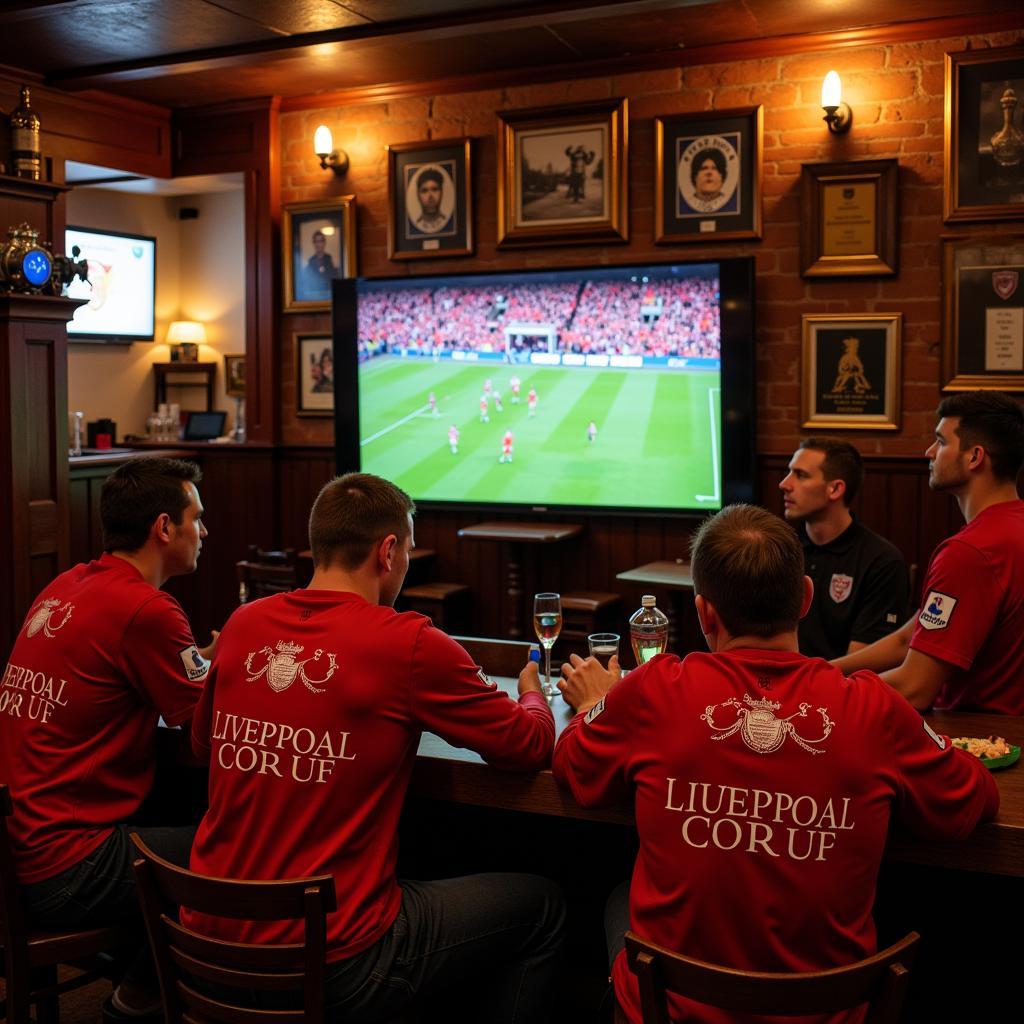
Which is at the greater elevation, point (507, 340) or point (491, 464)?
point (507, 340)

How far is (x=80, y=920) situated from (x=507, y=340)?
414 cm

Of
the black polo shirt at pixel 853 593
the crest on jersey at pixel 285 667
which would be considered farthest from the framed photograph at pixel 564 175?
the crest on jersey at pixel 285 667

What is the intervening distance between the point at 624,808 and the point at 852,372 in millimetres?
3815

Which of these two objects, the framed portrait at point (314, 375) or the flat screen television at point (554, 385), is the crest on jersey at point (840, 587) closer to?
the flat screen television at point (554, 385)

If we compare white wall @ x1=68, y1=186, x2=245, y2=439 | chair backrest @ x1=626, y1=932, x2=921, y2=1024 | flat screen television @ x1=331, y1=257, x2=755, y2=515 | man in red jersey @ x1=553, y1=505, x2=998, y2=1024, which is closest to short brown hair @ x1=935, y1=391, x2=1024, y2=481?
man in red jersey @ x1=553, y1=505, x2=998, y2=1024

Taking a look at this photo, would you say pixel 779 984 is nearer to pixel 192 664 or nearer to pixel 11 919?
pixel 192 664

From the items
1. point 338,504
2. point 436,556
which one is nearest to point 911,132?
point 436,556

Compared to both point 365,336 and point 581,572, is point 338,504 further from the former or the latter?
point 365,336

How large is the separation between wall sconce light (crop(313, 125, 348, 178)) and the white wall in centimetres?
217

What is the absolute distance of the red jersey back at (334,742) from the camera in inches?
78.0

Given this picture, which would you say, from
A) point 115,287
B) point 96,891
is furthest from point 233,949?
point 115,287

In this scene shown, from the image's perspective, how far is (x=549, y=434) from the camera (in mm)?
6027

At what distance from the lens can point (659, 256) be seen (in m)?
5.75

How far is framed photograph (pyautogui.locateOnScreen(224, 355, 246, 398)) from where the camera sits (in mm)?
8492
